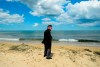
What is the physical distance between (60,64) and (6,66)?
300cm

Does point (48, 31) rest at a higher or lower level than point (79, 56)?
higher

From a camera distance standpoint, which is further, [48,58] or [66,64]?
[48,58]

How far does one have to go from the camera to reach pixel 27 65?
9.25 m

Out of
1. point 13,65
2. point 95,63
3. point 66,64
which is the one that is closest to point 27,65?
point 13,65

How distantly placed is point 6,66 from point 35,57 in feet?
6.84

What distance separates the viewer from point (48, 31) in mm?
9969

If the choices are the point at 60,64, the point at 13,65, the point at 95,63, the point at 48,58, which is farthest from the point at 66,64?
the point at 13,65

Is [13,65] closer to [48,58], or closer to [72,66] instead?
[48,58]

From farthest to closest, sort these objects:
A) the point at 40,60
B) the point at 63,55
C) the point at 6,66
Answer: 1. the point at 63,55
2. the point at 40,60
3. the point at 6,66

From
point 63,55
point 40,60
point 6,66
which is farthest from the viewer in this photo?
point 63,55

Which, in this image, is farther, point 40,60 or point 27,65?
point 40,60

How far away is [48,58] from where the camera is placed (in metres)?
10.1

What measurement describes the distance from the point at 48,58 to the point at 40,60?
52 cm

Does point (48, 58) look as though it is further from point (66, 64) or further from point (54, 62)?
point (66, 64)
